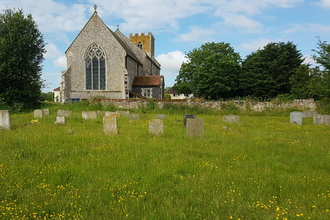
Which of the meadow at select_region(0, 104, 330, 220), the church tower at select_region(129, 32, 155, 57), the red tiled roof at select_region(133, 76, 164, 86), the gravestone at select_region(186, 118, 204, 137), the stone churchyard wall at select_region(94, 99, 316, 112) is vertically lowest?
the meadow at select_region(0, 104, 330, 220)

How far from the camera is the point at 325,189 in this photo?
3922 millimetres

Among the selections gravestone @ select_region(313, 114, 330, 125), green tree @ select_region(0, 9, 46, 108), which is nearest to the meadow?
gravestone @ select_region(313, 114, 330, 125)

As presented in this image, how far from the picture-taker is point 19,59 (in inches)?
811

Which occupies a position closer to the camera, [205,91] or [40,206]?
[40,206]

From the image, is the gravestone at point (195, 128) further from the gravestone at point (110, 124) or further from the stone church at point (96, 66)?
the stone church at point (96, 66)

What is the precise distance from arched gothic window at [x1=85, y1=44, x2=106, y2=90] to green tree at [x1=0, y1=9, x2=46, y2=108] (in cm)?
658

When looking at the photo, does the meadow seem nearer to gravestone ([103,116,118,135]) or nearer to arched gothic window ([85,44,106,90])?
gravestone ([103,116,118,135])

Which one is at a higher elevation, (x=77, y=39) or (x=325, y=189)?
(x=77, y=39)

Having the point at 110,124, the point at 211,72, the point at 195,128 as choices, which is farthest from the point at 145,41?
the point at 195,128

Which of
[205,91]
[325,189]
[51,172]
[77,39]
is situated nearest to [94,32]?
[77,39]

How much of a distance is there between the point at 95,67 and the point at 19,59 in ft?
30.5

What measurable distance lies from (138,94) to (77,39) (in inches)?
386

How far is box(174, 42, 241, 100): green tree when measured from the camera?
117 feet

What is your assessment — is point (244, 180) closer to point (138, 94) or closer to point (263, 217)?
point (263, 217)
